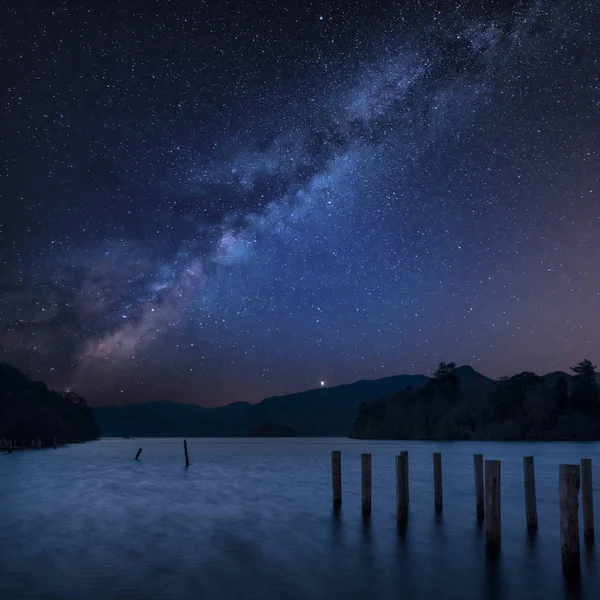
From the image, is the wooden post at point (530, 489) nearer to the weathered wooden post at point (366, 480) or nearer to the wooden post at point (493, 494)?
the wooden post at point (493, 494)

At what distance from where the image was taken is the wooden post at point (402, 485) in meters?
23.4

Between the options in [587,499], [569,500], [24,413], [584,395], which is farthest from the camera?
[584,395]

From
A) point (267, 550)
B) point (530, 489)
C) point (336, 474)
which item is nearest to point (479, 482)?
point (530, 489)

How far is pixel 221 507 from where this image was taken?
34688 millimetres

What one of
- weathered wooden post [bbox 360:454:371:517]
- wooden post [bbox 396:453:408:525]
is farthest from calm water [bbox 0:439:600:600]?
weathered wooden post [bbox 360:454:371:517]

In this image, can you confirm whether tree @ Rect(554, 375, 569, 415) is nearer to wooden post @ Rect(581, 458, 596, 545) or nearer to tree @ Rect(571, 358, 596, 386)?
tree @ Rect(571, 358, 596, 386)

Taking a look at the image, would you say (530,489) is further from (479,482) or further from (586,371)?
(586,371)

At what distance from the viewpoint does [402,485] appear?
23875 mm

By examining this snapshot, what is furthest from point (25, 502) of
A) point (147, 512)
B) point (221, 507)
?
point (221, 507)

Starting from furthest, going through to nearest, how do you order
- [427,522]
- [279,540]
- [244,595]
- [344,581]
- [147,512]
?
1. [147,512]
2. [427,522]
3. [279,540]
4. [344,581]
5. [244,595]

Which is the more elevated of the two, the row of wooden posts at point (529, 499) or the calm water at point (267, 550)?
the row of wooden posts at point (529, 499)

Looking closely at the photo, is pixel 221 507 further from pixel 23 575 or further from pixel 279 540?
pixel 23 575

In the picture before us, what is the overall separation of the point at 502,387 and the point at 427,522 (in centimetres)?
15103

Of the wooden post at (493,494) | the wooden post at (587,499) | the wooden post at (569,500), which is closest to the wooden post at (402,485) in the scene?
the wooden post at (493,494)
